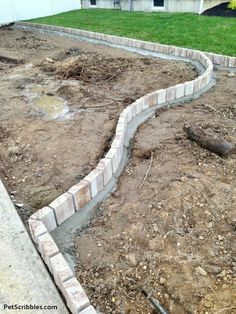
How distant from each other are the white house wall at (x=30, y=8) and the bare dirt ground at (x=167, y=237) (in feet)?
43.7

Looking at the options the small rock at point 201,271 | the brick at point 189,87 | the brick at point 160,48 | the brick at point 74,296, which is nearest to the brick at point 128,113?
the brick at point 189,87

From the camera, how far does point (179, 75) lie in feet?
20.2

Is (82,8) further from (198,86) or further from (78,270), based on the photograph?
(78,270)

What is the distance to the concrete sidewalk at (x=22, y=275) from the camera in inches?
93.5

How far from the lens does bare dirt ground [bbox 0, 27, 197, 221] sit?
3.66m

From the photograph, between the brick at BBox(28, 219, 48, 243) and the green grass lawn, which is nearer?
the brick at BBox(28, 219, 48, 243)

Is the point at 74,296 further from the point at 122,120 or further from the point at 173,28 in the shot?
the point at 173,28

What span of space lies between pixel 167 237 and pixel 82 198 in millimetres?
957

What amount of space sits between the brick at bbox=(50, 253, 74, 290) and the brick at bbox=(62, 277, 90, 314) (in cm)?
5

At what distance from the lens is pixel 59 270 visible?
2.40m

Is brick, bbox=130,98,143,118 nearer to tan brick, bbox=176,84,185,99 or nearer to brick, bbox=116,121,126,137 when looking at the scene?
brick, bbox=116,121,126,137

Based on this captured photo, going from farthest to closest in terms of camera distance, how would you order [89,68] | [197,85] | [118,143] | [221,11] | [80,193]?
[221,11] → [89,68] → [197,85] → [118,143] → [80,193]

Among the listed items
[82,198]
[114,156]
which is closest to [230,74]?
[114,156]

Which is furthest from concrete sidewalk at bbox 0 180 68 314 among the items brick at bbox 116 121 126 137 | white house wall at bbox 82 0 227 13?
white house wall at bbox 82 0 227 13
